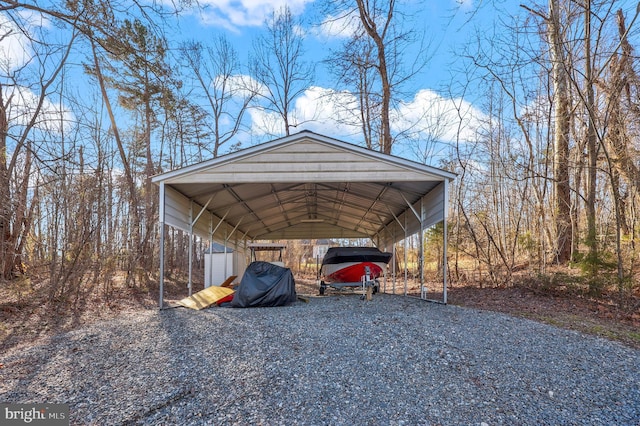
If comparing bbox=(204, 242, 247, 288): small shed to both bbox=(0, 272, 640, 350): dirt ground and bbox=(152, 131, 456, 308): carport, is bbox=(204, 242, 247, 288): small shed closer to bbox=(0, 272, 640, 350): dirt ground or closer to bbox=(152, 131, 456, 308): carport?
bbox=(152, 131, 456, 308): carport

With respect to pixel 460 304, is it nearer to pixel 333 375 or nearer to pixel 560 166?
pixel 333 375

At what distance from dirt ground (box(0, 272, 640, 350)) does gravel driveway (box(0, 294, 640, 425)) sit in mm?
947

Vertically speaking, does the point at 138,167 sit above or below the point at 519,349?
above

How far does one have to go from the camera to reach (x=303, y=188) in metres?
11.7

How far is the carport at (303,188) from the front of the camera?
797 cm

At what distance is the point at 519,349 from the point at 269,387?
3097 millimetres

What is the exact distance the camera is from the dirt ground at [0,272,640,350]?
607 centimetres

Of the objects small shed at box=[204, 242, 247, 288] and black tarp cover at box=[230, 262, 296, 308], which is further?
small shed at box=[204, 242, 247, 288]

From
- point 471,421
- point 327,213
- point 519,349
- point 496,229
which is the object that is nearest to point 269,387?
point 471,421

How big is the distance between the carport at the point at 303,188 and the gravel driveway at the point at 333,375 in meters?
3.05

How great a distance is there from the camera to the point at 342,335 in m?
5.16

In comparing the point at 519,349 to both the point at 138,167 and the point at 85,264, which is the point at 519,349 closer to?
the point at 85,264

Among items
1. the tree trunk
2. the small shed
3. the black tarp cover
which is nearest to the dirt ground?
the tree trunk

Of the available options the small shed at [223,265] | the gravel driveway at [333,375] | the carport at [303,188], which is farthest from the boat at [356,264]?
the small shed at [223,265]
